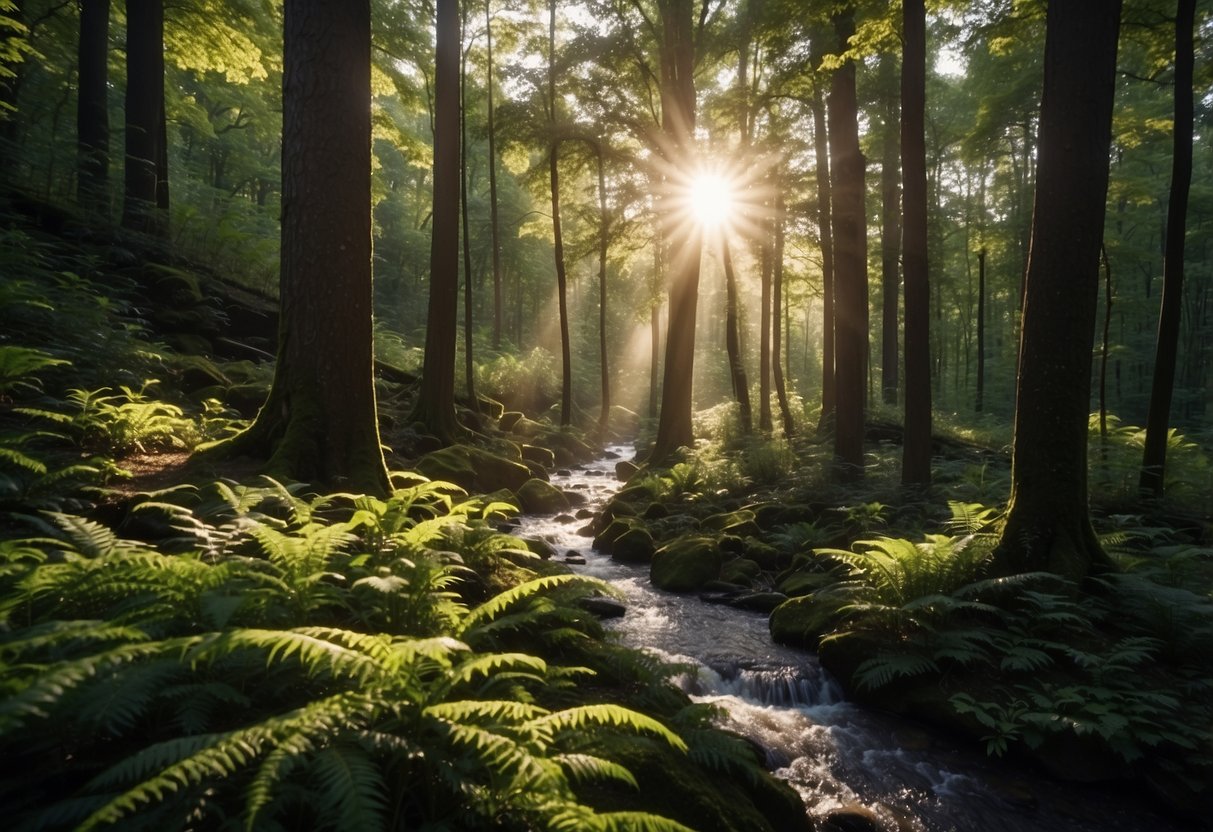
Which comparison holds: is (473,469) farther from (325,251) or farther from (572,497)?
(325,251)

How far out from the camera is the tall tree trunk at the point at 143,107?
1284cm

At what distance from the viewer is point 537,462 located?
1641 centimetres

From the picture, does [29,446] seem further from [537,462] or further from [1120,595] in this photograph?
[537,462]

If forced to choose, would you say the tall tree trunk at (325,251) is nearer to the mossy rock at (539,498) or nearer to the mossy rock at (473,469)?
the mossy rock at (473,469)

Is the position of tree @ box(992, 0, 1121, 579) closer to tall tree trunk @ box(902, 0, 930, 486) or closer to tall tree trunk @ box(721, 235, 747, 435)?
tall tree trunk @ box(902, 0, 930, 486)

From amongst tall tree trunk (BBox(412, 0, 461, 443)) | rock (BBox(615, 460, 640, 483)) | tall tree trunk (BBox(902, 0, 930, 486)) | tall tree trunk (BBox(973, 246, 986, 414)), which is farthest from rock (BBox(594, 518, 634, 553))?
tall tree trunk (BBox(973, 246, 986, 414))

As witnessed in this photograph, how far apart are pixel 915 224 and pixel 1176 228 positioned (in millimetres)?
3539

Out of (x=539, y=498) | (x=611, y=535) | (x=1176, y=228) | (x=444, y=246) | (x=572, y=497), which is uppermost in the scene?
(x=444, y=246)

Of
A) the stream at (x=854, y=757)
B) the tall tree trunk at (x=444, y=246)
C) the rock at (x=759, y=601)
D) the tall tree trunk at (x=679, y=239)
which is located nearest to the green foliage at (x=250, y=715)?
the stream at (x=854, y=757)

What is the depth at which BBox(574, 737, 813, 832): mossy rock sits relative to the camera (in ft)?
9.29

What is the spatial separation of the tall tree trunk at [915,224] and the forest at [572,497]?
0.28 feet

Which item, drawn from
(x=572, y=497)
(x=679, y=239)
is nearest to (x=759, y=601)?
(x=572, y=497)

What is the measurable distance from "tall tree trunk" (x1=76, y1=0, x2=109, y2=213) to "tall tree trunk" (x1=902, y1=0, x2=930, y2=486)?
1519 cm

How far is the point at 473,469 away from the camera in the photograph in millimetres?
11375
